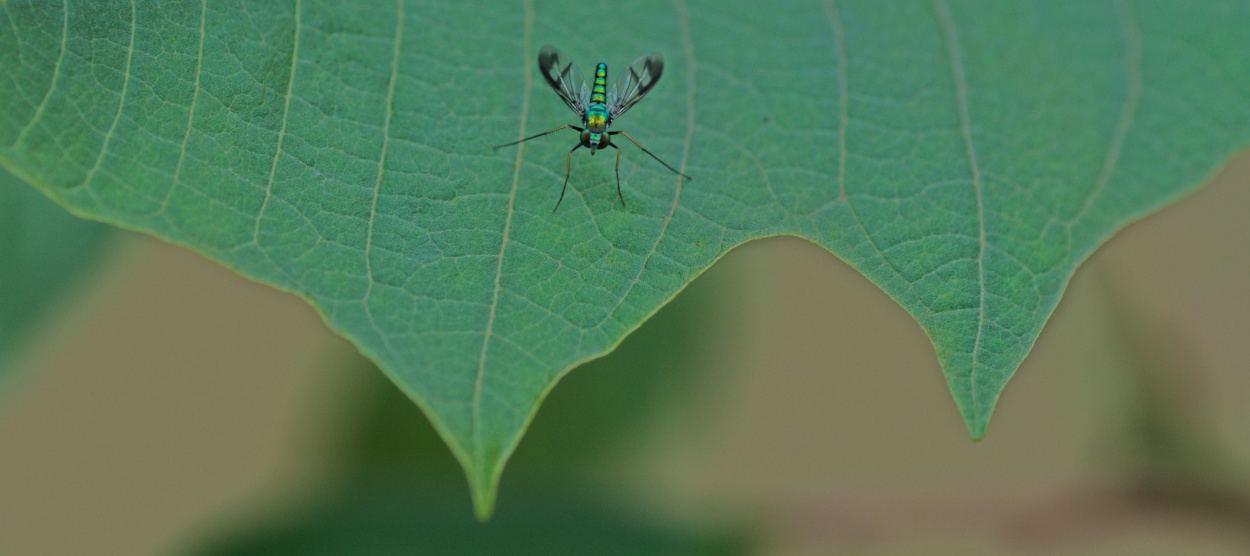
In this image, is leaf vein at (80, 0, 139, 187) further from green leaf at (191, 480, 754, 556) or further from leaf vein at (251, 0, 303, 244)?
green leaf at (191, 480, 754, 556)

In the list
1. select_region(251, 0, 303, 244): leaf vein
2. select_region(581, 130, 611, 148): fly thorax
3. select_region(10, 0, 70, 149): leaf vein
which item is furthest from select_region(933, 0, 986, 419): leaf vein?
select_region(10, 0, 70, 149): leaf vein

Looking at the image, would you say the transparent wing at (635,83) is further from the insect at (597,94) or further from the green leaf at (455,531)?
the green leaf at (455,531)

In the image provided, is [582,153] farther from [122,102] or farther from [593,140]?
[122,102]

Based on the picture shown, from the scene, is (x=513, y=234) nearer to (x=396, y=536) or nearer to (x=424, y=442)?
(x=396, y=536)

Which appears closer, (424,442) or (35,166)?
(35,166)

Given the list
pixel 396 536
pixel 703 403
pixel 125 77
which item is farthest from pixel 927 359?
pixel 125 77

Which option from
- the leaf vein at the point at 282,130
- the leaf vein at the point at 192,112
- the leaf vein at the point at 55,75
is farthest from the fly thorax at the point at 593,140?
the leaf vein at the point at 55,75
